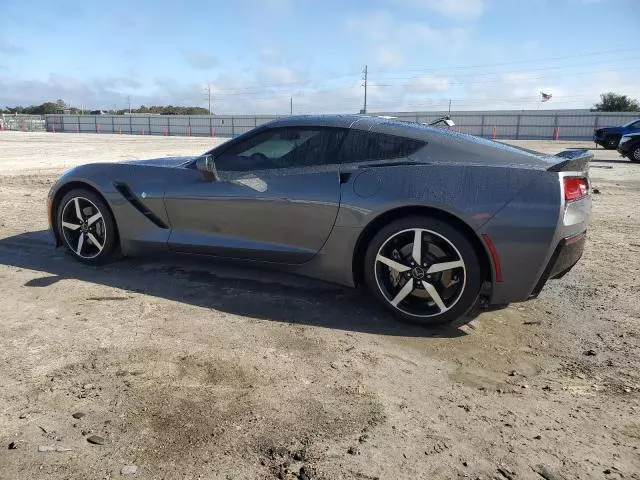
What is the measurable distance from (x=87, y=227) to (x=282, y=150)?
2085 millimetres

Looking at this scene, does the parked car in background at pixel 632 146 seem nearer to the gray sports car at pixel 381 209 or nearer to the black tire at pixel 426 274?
the gray sports car at pixel 381 209

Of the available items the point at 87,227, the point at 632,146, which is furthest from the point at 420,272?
the point at 632,146

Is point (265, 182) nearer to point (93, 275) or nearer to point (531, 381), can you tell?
point (93, 275)

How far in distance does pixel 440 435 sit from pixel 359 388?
1.73ft

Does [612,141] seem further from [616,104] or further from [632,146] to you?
[616,104]

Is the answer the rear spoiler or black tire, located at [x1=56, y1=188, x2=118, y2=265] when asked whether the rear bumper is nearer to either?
the rear spoiler

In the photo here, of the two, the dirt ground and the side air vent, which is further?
the side air vent

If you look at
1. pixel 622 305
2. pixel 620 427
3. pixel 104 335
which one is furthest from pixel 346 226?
pixel 622 305

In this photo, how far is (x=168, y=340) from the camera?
10.5ft

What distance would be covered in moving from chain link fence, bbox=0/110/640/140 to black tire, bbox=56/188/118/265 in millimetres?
32443

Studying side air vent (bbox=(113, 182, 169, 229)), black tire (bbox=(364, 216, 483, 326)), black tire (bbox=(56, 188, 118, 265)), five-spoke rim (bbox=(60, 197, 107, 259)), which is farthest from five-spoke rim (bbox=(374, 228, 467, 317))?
five-spoke rim (bbox=(60, 197, 107, 259))

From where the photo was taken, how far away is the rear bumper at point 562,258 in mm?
3189

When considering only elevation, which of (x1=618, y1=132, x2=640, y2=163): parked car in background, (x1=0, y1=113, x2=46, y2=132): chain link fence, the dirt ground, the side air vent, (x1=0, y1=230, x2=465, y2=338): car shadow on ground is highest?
(x1=0, y1=113, x2=46, y2=132): chain link fence

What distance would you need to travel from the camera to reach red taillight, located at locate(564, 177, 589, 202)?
10.4 feet
